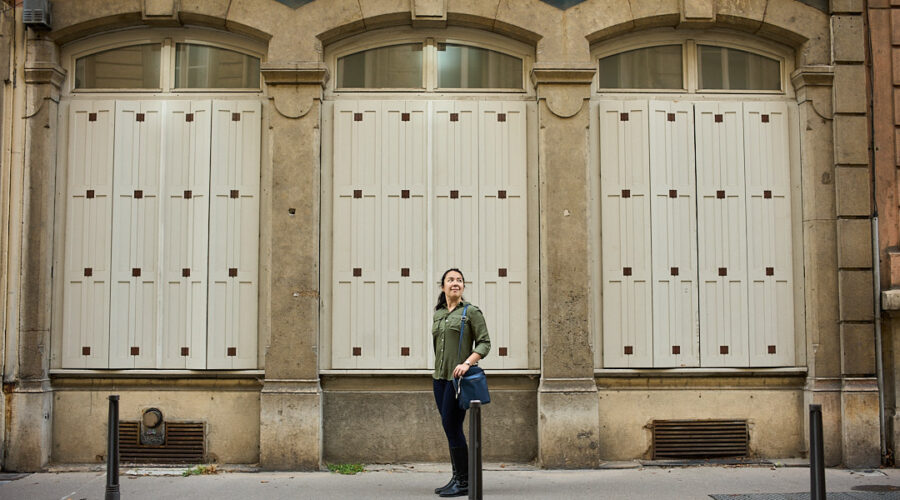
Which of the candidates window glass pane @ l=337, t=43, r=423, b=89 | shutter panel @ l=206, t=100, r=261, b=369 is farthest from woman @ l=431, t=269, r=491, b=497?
window glass pane @ l=337, t=43, r=423, b=89

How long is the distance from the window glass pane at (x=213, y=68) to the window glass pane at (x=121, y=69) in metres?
0.29

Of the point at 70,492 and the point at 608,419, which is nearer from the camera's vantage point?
the point at 70,492

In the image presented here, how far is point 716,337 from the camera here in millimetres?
9008

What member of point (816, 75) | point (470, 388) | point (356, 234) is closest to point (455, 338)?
point (470, 388)

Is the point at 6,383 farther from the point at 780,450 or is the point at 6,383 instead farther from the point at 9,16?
the point at 780,450

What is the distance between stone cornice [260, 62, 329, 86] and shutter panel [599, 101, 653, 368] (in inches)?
123

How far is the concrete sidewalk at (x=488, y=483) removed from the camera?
24.7ft

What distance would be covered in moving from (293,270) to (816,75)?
604cm

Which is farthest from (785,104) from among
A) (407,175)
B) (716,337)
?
(407,175)

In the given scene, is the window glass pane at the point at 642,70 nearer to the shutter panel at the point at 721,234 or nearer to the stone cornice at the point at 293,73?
the shutter panel at the point at 721,234

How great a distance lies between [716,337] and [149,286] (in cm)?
621

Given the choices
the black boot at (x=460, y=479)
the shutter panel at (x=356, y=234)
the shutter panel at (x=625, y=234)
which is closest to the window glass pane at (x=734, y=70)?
the shutter panel at (x=625, y=234)

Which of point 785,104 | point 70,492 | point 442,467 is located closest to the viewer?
point 70,492

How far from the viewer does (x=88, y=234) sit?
902cm
